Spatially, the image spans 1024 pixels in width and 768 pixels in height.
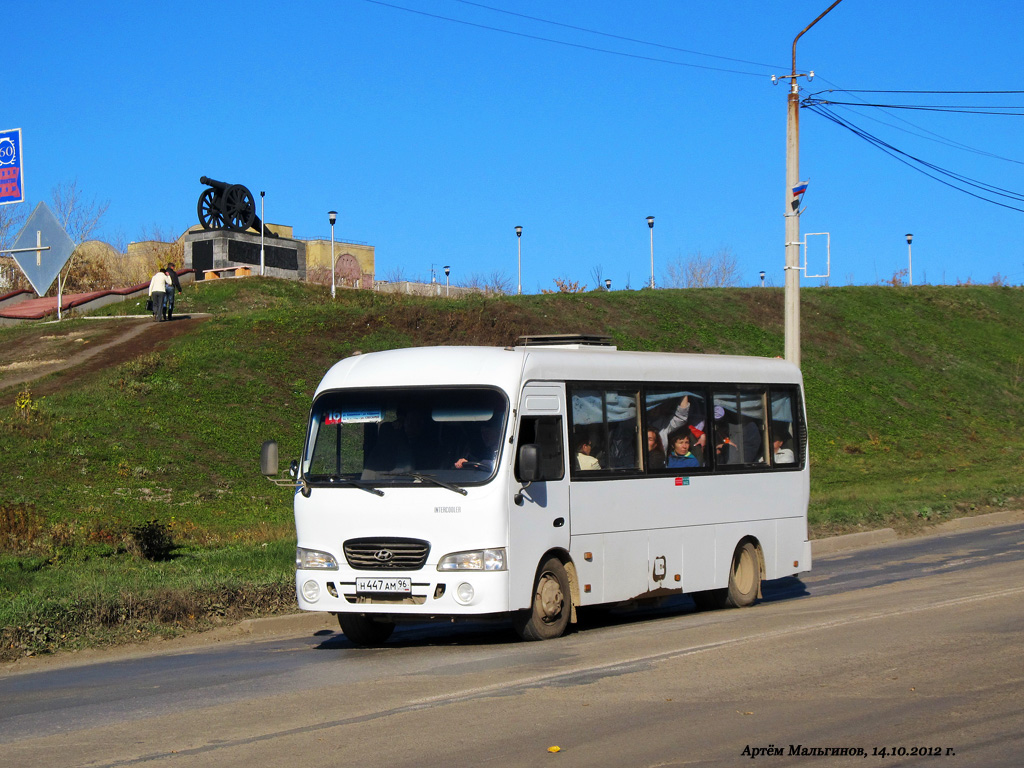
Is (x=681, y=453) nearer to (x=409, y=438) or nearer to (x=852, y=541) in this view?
(x=409, y=438)

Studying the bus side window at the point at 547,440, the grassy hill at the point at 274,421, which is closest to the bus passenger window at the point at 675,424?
the bus side window at the point at 547,440

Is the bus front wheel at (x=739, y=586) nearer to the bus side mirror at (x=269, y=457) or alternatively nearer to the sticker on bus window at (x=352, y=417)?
the sticker on bus window at (x=352, y=417)

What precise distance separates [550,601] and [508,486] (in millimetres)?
1321

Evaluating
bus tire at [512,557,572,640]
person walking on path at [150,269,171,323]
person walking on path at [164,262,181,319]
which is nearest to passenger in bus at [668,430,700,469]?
bus tire at [512,557,572,640]

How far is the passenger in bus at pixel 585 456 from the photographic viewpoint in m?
11.6

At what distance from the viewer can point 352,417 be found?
1112cm

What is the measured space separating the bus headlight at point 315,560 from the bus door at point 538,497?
5.54 ft

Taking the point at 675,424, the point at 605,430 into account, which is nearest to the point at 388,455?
the point at 605,430

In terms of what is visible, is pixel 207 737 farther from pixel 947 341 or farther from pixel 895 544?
pixel 947 341

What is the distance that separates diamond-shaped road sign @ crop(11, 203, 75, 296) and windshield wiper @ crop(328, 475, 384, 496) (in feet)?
16.2

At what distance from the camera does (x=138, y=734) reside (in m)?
7.14

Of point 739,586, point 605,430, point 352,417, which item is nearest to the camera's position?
point 352,417

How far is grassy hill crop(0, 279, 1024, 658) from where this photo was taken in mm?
13727

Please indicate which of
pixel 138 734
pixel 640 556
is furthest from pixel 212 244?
pixel 138 734
